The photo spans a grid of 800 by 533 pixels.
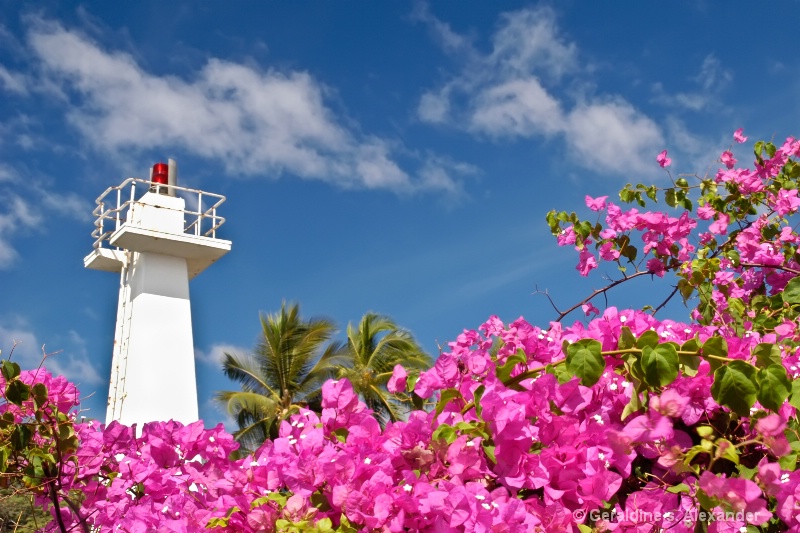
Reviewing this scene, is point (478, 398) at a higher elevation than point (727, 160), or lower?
lower

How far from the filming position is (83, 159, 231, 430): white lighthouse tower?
1307 centimetres

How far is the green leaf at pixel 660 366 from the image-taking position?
68.4 inches

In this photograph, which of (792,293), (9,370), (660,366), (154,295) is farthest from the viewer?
(154,295)

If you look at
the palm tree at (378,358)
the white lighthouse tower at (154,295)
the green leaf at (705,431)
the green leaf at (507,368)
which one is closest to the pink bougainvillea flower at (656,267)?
the green leaf at (507,368)

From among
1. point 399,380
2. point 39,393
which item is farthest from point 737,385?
point 39,393

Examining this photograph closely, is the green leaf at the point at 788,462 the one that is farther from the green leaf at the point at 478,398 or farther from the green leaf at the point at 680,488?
the green leaf at the point at 478,398

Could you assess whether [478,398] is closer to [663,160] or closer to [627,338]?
[627,338]

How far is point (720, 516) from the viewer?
1.69 m

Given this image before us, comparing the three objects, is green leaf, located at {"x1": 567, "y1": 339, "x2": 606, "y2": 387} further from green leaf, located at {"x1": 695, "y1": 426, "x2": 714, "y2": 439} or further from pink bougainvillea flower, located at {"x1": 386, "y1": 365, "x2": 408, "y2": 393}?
pink bougainvillea flower, located at {"x1": 386, "y1": 365, "x2": 408, "y2": 393}

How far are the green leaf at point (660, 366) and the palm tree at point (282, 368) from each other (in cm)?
1741

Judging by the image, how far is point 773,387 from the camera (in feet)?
5.33

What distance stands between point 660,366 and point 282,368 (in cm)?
1806

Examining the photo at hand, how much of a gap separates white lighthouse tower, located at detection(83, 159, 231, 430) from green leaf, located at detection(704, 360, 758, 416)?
37.6 feet

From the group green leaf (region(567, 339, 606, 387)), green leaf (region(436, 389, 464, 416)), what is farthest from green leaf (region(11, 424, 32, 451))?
green leaf (region(567, 339, 606, 387))
